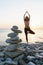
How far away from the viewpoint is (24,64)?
12.6 metres

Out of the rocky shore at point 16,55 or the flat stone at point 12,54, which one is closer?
the rocky shore at point 16,55

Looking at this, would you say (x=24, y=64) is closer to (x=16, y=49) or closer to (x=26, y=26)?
(x=16, y=49)

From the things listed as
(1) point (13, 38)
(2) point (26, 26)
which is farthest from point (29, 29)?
(1) point (13, 38)

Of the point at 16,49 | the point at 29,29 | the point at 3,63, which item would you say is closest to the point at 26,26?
the point at 29,29

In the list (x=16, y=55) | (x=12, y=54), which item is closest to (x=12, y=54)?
(x=12, y=54)

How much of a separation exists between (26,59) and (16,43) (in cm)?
91

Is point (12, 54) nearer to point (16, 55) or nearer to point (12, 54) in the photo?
point (12, 54)

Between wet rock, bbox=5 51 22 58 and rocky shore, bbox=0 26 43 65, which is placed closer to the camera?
rocky shore, bbox=0 26 43 65

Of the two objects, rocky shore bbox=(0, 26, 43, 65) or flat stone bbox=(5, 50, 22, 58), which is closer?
rocky shore bbox=(0, 26, 43, 65)

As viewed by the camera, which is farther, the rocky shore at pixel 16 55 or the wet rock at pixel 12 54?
the wet rock at pixel 12 54

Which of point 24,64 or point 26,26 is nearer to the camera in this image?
point 24,64

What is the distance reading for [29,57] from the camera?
43.0 ft

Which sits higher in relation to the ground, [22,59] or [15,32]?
[15,32]

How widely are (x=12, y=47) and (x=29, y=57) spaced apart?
0.93 m
